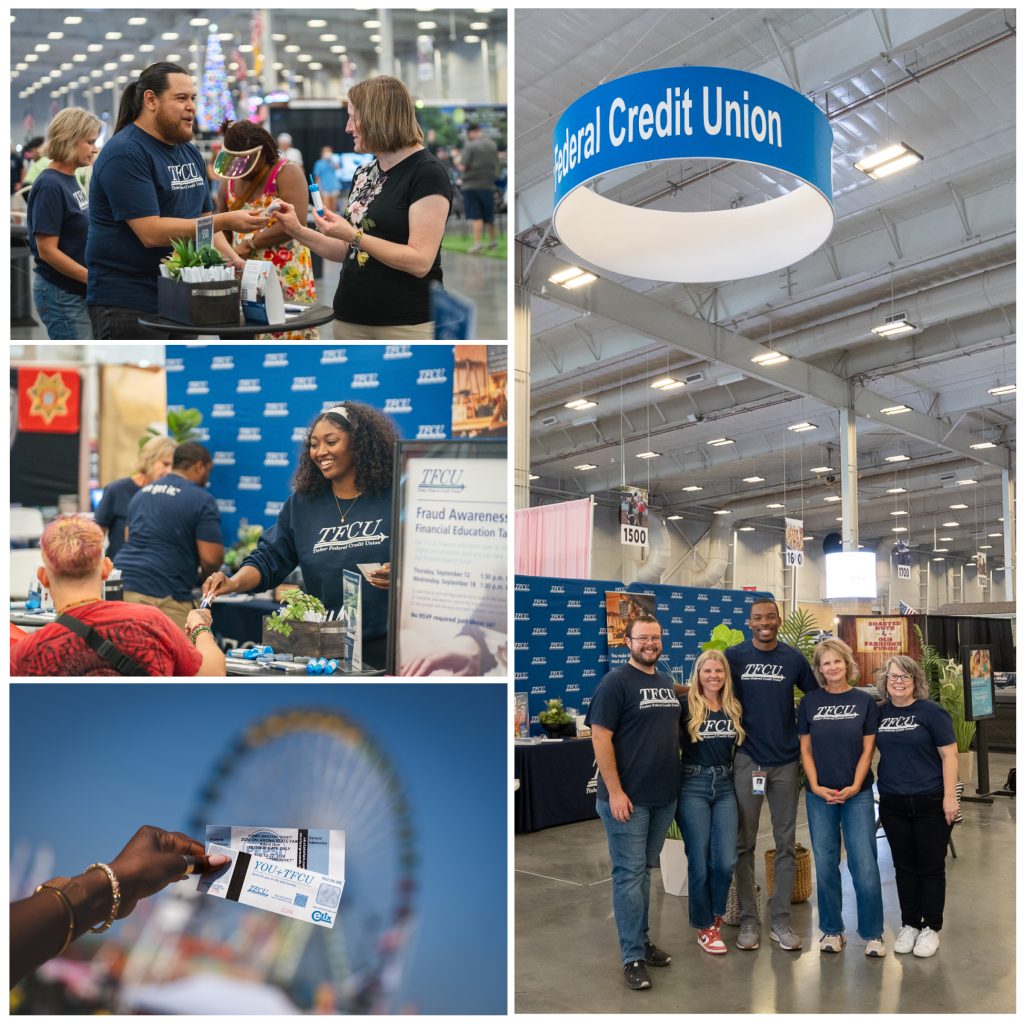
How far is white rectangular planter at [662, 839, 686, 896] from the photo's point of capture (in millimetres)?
5293

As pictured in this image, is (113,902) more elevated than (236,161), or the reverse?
(236,161)

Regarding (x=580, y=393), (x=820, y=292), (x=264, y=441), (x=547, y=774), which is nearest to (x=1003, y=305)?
(x=820, y=292)

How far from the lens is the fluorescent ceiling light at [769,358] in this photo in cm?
1186

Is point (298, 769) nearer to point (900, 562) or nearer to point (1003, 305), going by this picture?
point (1003, 305)

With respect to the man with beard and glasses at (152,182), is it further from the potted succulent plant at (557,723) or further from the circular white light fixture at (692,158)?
the potted succulent plant at (557,723)

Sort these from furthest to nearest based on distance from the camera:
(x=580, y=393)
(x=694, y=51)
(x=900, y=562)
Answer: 1. (x=900, y=562)
2. (x=580, y=393)
3. (x=694, y=51)

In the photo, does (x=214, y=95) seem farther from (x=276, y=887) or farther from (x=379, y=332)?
(x=276, y=887)

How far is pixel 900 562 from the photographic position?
17891mm

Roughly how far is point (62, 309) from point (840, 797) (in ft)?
10.9

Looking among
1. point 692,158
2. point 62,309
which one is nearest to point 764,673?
point 692,158

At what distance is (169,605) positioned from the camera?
265 centimetres

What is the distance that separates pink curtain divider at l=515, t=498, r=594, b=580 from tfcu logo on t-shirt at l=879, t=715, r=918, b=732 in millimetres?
5073

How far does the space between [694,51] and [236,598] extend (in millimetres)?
5637

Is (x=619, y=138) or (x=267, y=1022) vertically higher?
(x=619, y=138)
